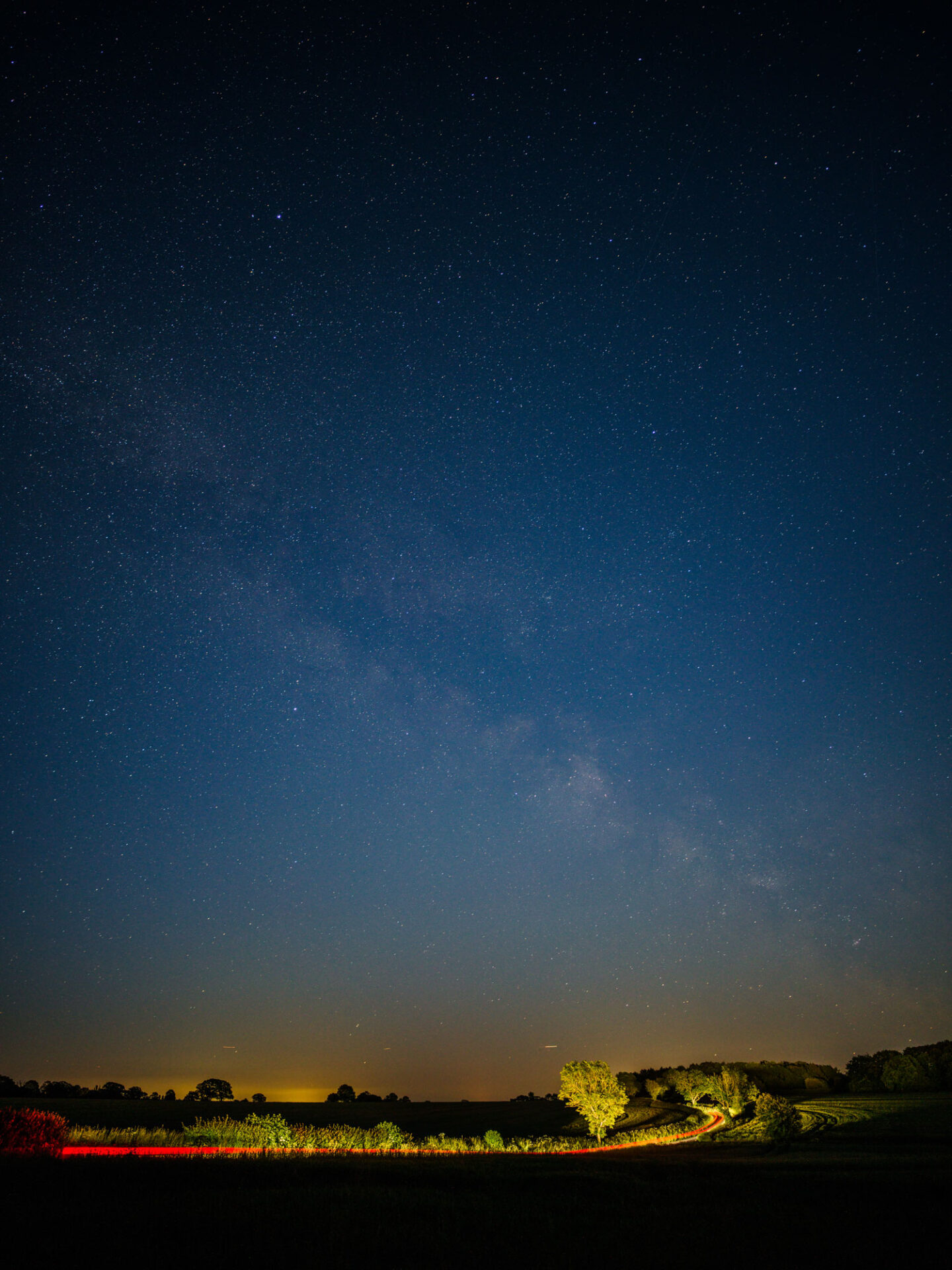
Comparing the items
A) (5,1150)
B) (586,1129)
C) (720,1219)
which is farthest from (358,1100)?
(720,1219)

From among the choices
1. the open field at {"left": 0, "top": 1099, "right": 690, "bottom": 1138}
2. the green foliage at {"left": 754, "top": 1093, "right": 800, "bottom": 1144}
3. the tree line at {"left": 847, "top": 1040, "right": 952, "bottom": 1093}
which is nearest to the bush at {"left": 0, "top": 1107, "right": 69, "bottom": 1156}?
the open field at {"left": 0, "top": 1099, "right": 690, "bottom": 1138}

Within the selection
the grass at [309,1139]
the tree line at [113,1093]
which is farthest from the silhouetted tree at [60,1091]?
the grass at [309,1139]

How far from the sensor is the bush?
18.4 meters

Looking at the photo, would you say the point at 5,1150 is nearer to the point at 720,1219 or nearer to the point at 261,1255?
the point at 261,1255

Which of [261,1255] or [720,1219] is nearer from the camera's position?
[261,1255]

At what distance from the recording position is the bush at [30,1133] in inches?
723

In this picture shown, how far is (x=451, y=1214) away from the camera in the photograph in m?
13.0

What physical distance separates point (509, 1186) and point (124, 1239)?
11746mm

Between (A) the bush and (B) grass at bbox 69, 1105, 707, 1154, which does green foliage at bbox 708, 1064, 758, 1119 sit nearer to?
(B) grass at bbox 69, 1105, 707, 1154

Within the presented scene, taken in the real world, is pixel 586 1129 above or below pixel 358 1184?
below

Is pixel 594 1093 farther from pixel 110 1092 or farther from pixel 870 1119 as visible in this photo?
pixel 110 1092

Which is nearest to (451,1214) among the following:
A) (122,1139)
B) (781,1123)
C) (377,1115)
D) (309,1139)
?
(122,1139)

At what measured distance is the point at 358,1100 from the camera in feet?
350

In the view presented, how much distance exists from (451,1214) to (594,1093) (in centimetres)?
5740
